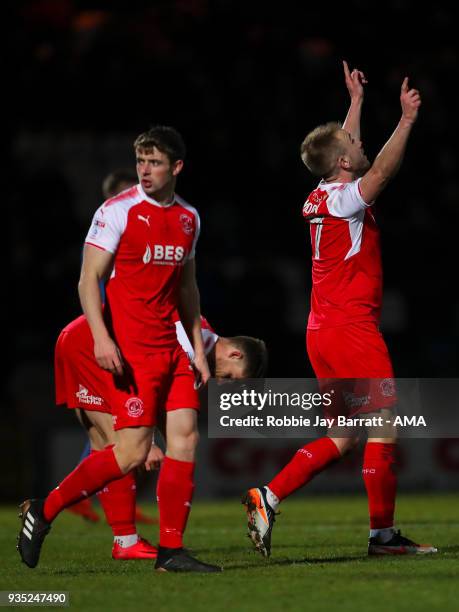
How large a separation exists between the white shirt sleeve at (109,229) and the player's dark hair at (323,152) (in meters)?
1.21

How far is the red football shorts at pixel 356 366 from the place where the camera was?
233 inches

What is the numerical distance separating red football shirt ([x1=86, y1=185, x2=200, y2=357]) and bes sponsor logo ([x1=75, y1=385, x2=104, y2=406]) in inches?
47.0

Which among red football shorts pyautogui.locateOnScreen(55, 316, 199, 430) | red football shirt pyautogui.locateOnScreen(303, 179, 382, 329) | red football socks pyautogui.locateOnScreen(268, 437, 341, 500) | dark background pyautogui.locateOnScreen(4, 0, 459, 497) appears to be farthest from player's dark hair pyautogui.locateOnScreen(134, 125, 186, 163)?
dark background pyautogui.locateOnScreen(4, 0, 459, 497)

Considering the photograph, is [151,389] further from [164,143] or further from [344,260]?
[344,260]

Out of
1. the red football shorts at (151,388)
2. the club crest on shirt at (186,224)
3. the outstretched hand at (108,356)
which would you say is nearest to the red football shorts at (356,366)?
the red football shorts at (151,388)

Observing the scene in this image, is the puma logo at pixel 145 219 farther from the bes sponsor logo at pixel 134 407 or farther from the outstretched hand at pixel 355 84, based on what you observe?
the outstretched hand at pixel 355 84

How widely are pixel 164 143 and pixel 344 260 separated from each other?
48.4 inches

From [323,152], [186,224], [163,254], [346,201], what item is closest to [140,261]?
[163,254]

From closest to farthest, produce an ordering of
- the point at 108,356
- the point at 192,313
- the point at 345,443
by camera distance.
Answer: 1. the point at 108,356
2. the point at 192,313
3. the point at 345,443

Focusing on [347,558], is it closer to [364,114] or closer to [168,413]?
[168,413]

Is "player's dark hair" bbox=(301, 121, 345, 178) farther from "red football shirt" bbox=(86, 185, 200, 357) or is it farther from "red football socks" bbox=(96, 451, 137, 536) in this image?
"red football socks" bbox=(96, 451, 137, 536)

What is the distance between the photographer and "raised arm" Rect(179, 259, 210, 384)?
18.0 ft

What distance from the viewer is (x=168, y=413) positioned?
210 inches

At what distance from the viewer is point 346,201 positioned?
5930 mm
